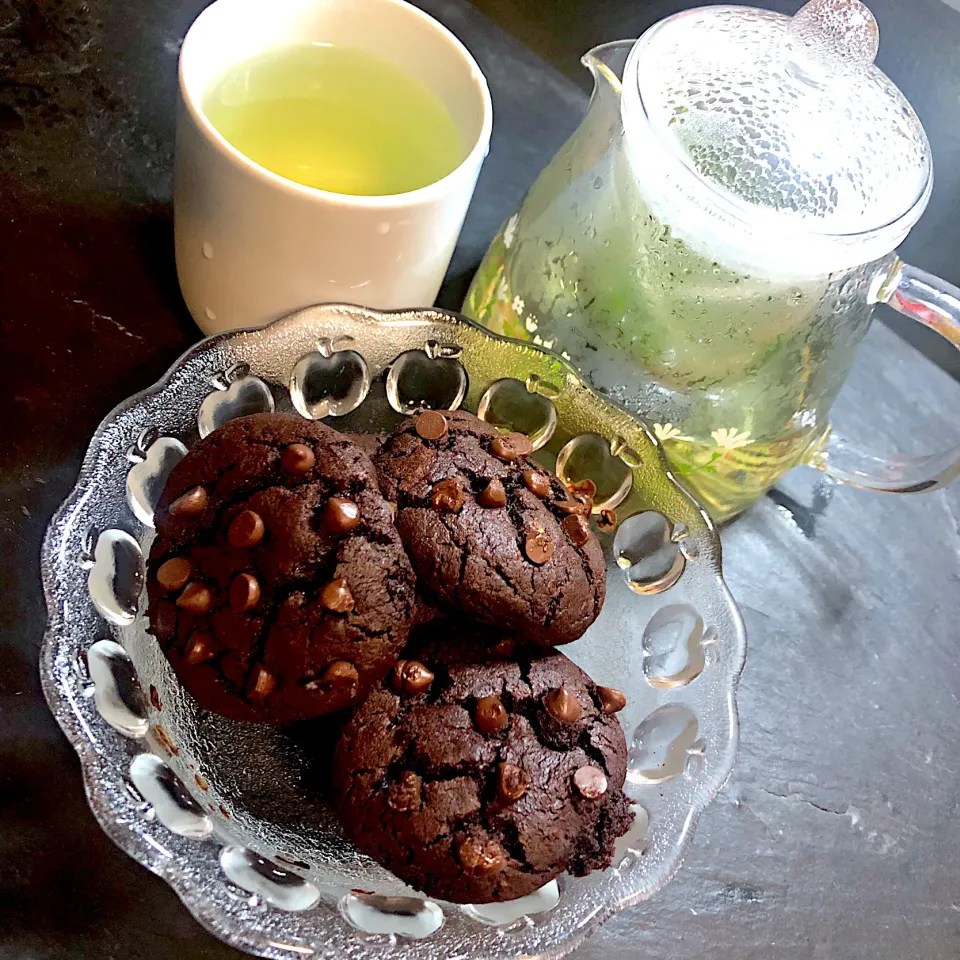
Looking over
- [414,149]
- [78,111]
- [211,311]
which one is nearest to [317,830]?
[211,311]

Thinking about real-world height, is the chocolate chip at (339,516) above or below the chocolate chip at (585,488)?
above

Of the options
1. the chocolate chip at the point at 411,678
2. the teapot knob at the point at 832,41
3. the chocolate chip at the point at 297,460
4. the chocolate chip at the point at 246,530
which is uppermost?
the teapot knob at the point at 832,41

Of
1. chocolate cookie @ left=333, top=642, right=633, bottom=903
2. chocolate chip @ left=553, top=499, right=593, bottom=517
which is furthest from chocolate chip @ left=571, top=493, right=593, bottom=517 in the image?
chocolate cookie @ left=333, top=642, right=633, bottom=903

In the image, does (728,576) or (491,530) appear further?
(728,576)

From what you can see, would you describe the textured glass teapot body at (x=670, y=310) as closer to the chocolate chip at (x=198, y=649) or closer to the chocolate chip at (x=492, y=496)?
the chocolate chip at (x=492, y=496)

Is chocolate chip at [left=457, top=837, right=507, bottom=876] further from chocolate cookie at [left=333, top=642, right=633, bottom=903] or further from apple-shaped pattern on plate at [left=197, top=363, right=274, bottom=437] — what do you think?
apple-shaped pattern on plate at [left=197, top=363, right=274, bottom=437]

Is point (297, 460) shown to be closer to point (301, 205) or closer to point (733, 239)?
point (301, 205)

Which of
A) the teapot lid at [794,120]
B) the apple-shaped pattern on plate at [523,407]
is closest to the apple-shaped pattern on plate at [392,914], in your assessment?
the apple-shaped pattern on plate at [523,407]

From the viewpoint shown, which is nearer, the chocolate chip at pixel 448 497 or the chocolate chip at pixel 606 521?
the chocolate chip at pixel 448 497

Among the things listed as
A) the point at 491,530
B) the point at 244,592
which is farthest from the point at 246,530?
the point at 491,530
